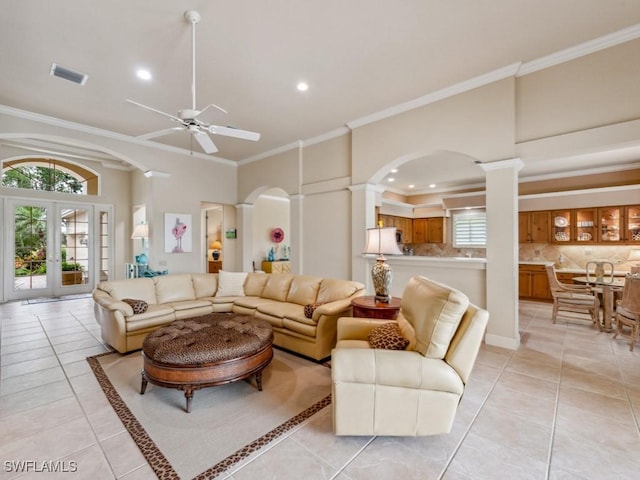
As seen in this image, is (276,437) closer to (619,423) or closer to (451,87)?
(619,423)

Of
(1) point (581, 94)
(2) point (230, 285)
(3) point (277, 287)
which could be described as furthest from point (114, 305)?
(1) point (581, 94)

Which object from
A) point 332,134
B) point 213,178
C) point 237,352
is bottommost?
point 237,352

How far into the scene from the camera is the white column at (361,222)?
4938 mm

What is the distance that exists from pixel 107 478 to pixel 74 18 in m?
3.73

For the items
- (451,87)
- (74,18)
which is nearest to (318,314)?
(451,87)

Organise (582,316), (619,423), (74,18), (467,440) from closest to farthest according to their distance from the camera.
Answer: (467,440)
(619,423)
(74,18)
(582,316)

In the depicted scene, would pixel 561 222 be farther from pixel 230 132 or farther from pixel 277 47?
pixel 230 132

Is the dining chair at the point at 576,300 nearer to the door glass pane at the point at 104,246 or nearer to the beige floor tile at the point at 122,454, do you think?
the beige floor tile at the point at 122,454

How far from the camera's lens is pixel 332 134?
18.1ft

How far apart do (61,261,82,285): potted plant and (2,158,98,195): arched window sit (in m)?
1.81

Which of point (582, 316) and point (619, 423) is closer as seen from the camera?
point (619, 423)

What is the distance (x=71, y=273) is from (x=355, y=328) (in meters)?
7.99

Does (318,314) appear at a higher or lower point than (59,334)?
higher

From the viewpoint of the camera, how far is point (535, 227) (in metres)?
7.29
